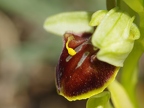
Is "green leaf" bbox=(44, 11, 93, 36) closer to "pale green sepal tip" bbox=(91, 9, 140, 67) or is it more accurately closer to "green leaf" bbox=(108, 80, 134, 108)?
"pale green sepal tip" bbox=(91, 9, 140, 67)

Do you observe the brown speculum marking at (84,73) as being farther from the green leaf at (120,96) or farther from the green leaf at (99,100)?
the green leaf at (120,96)

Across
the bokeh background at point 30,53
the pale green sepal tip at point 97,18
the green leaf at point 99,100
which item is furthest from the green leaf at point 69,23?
the bokeh background at point 30,53

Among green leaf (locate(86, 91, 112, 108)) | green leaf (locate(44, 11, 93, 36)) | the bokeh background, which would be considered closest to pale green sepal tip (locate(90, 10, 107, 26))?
green leaf (locate(44, 11, 93, 36))

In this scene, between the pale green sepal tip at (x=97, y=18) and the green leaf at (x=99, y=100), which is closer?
the pale green sepal tip at (x=97, y=18)

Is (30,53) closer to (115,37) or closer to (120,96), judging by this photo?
(120,96)

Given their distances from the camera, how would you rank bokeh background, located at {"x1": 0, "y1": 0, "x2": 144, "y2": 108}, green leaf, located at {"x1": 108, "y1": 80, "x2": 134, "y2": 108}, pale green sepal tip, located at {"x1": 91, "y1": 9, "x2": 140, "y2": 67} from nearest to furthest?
pale green sepal tip, located at {"x1": 91, "y1": 9, "x2": 140, "y2": 67}, green leaf, located at {"x1": 108, "y1": 80, "x2": 134, "y2": 108}, bokeh background, located at {"x1": 0, "y1": 0, "x2": 144, "y2": 108}

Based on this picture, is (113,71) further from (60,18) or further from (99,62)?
(60,18)
